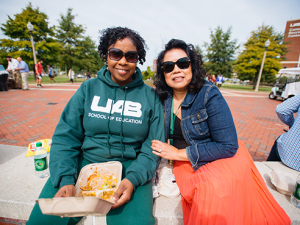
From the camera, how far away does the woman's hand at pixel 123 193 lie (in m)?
1.14

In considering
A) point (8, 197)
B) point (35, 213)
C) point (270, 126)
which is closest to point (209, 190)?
point (35, 213)

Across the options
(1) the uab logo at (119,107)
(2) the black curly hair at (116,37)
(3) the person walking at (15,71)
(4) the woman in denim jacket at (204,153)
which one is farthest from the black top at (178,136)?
(3) the person walking at (15,71)

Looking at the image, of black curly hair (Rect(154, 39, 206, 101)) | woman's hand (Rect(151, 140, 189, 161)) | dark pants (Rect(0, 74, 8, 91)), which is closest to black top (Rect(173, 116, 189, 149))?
woman's hand (Rect(151, 140, 189, 161))

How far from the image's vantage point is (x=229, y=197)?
113cm

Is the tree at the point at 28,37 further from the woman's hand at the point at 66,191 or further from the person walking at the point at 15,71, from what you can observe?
the woman's hand at the point at 66,191

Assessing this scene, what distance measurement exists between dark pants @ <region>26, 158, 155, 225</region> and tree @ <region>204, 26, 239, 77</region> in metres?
31.4

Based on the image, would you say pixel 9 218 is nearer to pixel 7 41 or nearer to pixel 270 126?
pixel 270 126

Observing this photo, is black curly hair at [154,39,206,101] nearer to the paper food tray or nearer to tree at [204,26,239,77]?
the paper food tray

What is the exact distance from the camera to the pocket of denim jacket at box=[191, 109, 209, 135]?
4.84ft

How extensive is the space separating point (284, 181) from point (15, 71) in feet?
42.4

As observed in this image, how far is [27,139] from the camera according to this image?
3.32 m

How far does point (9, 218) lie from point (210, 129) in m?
2.20

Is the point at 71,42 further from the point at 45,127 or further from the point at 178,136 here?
the point at 178,136

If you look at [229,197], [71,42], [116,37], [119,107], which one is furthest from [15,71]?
[71,42]
